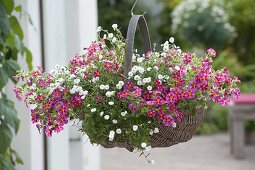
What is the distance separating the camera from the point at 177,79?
1440mm

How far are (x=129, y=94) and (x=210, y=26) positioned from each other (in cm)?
758

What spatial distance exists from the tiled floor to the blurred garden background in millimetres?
997

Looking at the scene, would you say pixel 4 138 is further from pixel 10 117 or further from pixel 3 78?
pixel 3 78

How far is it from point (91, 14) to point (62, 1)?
0.23 metres

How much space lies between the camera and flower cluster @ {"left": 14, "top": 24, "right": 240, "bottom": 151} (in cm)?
141

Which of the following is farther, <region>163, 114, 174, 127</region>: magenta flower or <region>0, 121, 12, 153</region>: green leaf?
<region>0, 121, 12, 153</region>: green leaf

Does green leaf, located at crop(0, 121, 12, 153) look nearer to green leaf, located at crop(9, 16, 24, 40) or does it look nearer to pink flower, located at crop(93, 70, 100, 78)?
green leaf, located at crop(9, 16, 24, 40)

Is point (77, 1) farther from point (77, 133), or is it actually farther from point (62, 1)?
point (77, 133)

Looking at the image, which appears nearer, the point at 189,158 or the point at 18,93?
the point at 18,93

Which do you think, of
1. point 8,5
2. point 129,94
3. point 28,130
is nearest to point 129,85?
point 129,94

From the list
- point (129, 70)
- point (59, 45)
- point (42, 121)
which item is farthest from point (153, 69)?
point (59, 45)

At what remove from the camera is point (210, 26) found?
8.81m

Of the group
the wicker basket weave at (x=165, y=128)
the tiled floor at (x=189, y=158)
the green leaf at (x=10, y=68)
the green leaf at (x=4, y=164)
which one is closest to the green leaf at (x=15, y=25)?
the green leaf at (x=10, y=68)

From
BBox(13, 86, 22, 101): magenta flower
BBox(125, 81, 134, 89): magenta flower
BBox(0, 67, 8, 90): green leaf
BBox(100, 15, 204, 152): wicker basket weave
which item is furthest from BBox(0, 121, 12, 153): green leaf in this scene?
BBox(125, 81, 134, 89): magenta flower
